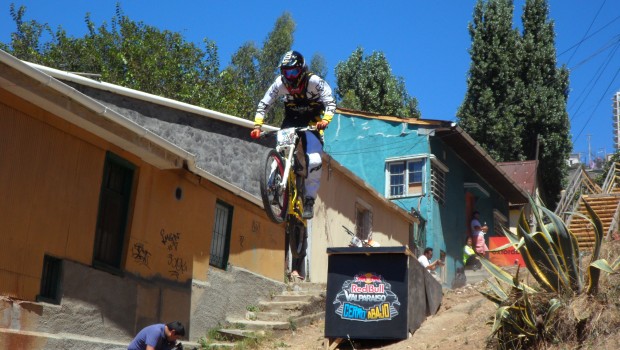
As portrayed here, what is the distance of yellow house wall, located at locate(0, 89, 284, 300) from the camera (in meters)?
11.6

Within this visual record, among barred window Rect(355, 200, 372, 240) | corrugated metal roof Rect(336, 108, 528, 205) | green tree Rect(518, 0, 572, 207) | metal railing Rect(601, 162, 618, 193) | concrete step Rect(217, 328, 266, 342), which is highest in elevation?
green tree Rect(518, 0, 572, 207)

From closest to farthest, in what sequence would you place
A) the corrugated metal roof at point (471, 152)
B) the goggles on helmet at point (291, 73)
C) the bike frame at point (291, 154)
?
the goggles on helmet at point (291, 73) < the bike frame at point (291, 154) < the corrugated metal roof at point (471, 152)

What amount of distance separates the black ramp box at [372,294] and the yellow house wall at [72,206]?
9.97 feet

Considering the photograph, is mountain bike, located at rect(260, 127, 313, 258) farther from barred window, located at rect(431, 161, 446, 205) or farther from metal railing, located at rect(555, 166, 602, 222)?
barred window, located at rect(431, 161, 446, 205)

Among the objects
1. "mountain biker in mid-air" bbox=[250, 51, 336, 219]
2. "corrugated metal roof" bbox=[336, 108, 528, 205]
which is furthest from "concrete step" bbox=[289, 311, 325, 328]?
"corrugated metal roof" bbox=[336, 108, 528, 205]

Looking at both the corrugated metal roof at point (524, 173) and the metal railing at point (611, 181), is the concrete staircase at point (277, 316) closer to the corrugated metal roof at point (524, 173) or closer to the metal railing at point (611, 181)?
the metal railing at point (611, 181)

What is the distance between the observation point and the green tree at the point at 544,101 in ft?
128

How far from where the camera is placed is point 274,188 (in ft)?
33.5

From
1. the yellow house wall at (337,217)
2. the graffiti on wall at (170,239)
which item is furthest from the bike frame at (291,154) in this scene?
the yellow house wall at (337,217)

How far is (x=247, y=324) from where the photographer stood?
1606 centimetres

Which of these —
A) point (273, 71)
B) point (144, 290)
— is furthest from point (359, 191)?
point (273, 71)

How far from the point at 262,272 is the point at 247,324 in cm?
215

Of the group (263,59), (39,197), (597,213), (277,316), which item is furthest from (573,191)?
(263,59)

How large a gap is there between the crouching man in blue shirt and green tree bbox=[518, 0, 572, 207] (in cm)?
2970
